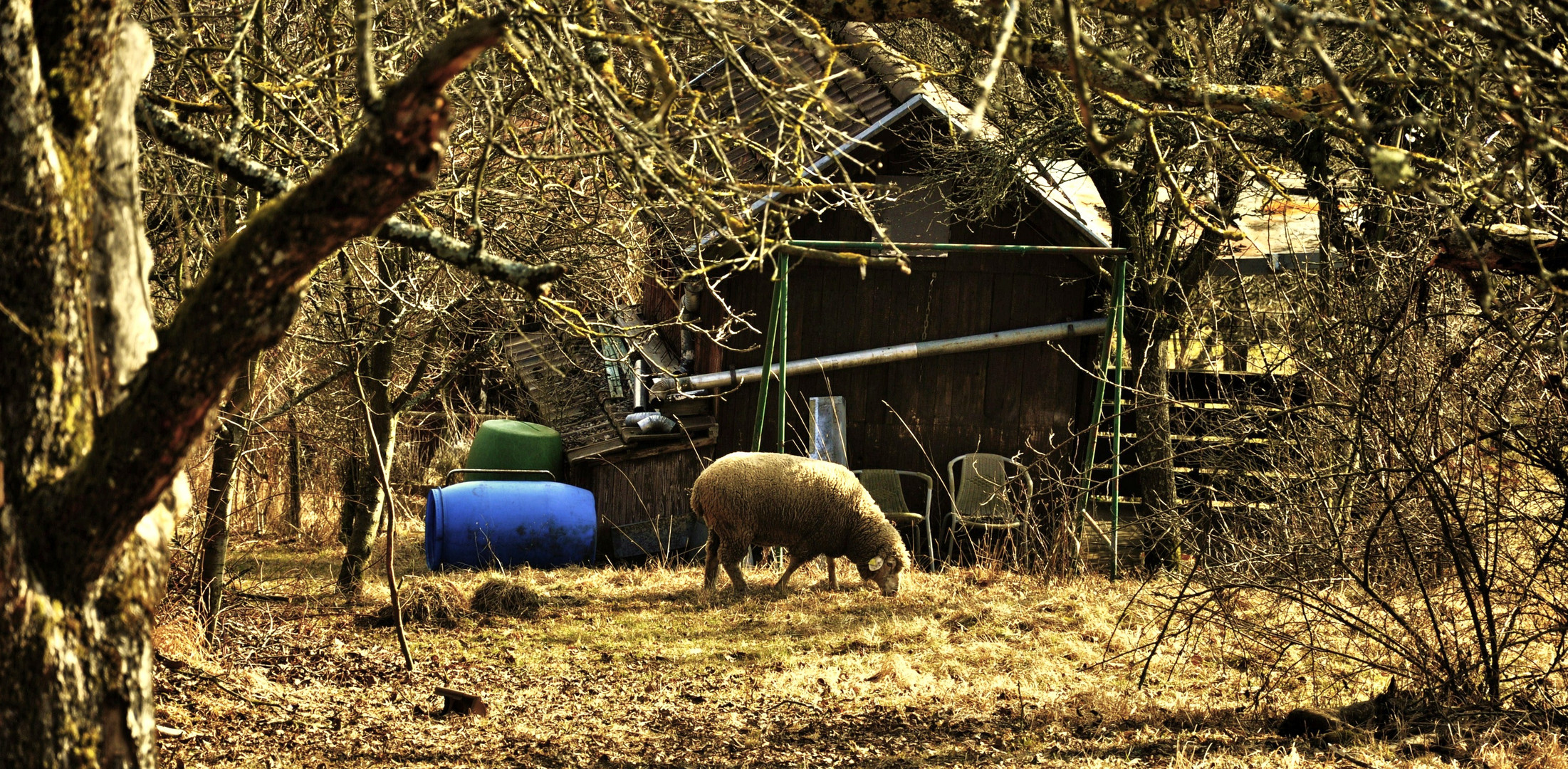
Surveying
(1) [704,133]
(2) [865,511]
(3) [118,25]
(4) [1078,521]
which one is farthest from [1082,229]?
(3) [118,25]

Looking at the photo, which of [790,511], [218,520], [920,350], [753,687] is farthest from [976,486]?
[218,520]

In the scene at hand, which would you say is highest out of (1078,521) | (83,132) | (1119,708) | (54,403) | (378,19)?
(378,19)

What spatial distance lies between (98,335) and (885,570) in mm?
7019

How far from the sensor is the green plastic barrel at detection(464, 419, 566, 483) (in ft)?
40.0

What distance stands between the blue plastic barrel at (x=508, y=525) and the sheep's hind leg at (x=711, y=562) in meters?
1.83

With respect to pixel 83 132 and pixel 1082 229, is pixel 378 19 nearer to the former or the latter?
pixel 83 132

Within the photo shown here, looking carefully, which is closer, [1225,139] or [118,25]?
[118,25]

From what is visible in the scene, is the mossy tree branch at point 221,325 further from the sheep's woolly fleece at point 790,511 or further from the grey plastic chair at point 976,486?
the grey plastic chair at point 976,486

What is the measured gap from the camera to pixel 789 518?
8.97 metres

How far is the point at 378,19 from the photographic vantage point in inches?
244

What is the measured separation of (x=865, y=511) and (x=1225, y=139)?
417 cm

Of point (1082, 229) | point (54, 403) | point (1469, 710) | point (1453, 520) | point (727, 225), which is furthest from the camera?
point (1082, 229)

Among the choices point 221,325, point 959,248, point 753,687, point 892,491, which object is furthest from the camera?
point 892,491

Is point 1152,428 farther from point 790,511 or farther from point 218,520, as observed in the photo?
point 218,520
